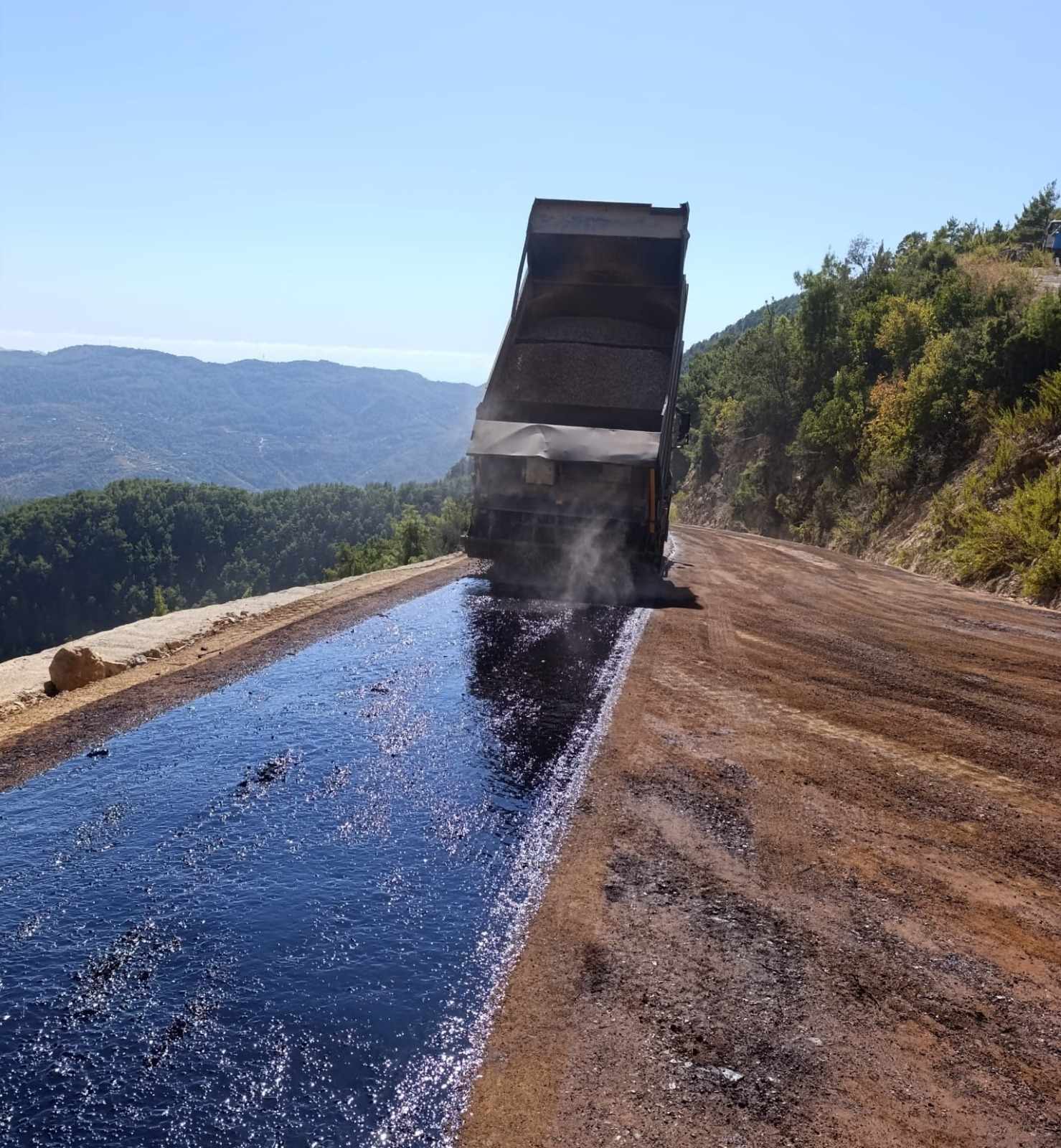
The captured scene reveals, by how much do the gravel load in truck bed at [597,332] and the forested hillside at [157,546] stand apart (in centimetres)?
8862

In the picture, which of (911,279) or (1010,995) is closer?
(1010,995)

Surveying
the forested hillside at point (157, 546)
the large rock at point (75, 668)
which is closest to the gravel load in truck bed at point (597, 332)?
the large rock at point (75, 668)

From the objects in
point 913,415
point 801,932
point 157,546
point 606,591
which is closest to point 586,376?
point 606,591

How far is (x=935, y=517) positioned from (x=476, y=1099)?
1769 cm

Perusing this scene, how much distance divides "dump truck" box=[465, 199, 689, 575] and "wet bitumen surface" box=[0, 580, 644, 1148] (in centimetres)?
488

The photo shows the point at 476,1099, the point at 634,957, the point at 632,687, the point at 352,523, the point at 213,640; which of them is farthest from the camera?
the point at 352,523

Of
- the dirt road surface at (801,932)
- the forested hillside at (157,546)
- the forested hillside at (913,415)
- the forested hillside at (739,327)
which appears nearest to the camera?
the dirt road surface at (801,932)

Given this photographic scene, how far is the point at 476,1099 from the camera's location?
3.25 metres

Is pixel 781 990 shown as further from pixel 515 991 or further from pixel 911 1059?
pixel 515 991

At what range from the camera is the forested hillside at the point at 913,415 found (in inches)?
629

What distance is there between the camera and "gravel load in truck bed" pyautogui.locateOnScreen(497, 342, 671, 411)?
13.0 m

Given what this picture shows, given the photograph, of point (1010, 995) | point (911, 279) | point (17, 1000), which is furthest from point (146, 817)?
point (911, 279)

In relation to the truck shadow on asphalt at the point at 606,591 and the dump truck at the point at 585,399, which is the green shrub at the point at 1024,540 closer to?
the truck shadow on asphalt at the point at 606,591

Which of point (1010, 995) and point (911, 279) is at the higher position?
point (911, 279)
